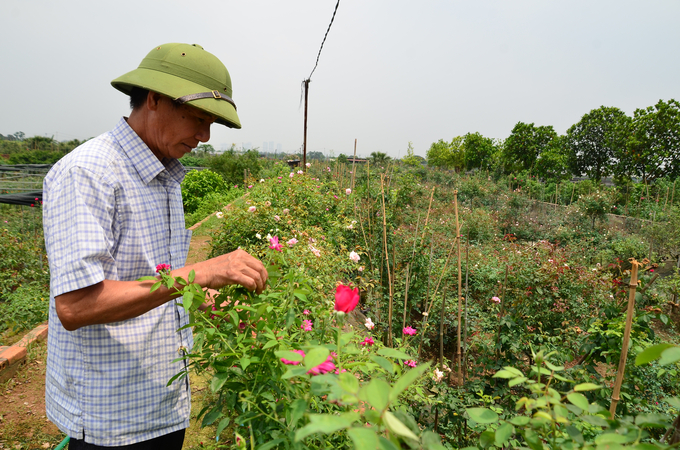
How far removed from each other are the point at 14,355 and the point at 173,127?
104 inches

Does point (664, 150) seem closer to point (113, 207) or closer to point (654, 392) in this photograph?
point (654, 392)

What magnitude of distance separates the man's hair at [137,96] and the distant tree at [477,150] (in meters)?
36.9

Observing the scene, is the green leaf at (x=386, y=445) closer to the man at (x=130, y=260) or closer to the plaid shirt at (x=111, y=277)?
the man at (x=130, y=260)

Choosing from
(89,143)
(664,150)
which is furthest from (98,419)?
(664,150)

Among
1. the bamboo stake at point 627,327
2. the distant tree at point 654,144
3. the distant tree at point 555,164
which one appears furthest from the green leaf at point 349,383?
the distant tree at point 555,164

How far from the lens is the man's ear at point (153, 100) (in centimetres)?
103

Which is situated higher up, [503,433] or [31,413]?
[503,433]

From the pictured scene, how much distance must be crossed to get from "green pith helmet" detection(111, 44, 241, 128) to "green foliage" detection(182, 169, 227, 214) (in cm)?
958

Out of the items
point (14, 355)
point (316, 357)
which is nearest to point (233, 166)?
point (14, 355)

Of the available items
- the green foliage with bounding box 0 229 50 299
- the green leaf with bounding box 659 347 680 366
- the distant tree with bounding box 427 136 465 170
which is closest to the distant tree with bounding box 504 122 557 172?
the distant tree with bounding box 427 136 465 170

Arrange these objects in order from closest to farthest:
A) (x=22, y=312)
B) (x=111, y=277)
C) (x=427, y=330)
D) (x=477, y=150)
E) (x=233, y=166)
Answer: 1. (x=111, y=277)
2. (x=22, y=312)
3. (x=427, y=330)
4. (x=233, y=166)
5. (x=477, y=150)

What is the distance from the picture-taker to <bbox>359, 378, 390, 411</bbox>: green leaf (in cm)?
33

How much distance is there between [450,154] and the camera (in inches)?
1629

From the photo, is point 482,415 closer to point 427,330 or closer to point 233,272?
point 233,272
